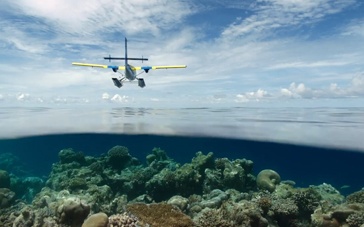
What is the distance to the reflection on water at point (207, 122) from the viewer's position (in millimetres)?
33969

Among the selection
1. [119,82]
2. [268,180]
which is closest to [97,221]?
[268,180]

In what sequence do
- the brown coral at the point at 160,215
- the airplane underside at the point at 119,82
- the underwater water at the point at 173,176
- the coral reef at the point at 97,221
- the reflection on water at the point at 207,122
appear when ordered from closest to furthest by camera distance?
the coral reef at the point at 97,221
the brown coral at the point at 160,215
the underwater water at the point at 173,176
the airplane underside at the point at 119,82
the reflection on water at the point at 207,122

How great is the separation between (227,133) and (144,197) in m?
28.8

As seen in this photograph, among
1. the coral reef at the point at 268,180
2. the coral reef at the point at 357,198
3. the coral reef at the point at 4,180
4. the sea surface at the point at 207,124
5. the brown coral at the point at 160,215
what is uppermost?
the sea surface at the point at 207,124

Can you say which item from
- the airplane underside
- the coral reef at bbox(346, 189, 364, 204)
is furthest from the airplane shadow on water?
the coral reef at bbox(346, 189, 364, 204)

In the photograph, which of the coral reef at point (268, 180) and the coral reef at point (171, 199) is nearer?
the coral reef at point (171, 199)

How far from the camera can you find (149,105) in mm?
42156

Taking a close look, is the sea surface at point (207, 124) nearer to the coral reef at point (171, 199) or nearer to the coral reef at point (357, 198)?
the coral reef at point (171, 199)

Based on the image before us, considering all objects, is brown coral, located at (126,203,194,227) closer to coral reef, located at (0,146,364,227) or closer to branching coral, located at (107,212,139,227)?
coral reef, located at (0,146,364,227)

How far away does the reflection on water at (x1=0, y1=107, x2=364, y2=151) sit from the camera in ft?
111

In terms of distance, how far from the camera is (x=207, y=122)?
38844 mm

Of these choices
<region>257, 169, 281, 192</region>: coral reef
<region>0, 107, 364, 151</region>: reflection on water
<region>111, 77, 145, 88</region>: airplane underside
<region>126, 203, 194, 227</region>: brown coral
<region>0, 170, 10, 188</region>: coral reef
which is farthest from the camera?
<region>0, 107, 364, 151</region>: reflection on water

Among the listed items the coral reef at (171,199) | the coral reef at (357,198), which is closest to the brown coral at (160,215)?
the coral reef at (171,199)

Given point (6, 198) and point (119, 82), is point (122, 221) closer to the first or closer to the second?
point (6, 198)
